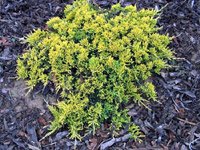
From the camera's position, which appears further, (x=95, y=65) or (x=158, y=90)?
(x=158, y=90)

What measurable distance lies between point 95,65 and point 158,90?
603mm

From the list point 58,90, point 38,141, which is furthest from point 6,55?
point 38,141

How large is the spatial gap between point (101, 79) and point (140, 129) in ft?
1.62

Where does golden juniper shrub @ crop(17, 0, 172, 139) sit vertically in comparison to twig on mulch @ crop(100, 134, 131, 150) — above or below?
above

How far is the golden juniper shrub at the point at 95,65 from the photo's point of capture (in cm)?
308

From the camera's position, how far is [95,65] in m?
3.09

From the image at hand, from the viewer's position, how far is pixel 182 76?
3.40m

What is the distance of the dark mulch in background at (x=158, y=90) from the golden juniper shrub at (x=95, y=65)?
0.12 m

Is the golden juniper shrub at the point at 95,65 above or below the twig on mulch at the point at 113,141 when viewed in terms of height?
above

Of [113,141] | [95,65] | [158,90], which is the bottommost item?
[113,141]

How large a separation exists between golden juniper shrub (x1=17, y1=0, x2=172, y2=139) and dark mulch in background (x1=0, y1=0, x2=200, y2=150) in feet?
0.40

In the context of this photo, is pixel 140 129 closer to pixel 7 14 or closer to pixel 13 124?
pixel 13 124

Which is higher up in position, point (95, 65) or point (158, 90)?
point (95, 65)

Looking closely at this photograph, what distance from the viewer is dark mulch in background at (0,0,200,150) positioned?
3.07 metres
